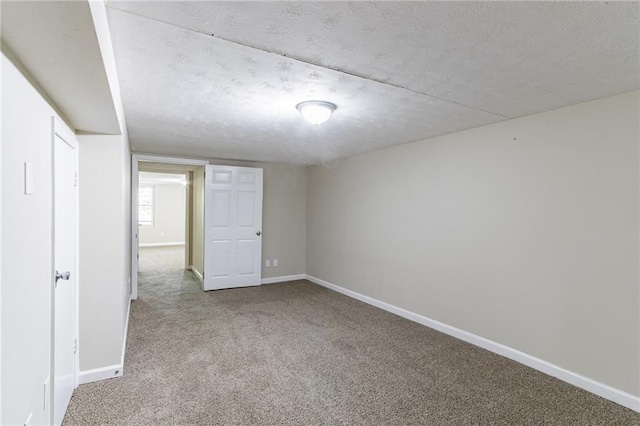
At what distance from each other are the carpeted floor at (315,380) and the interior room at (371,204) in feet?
0.07

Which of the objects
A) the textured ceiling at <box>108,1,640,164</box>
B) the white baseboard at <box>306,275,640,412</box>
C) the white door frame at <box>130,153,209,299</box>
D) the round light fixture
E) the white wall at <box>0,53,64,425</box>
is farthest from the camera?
the white door frame at <box>130,153,209,299</box>

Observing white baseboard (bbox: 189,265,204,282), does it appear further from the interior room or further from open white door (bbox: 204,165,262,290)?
the interior room

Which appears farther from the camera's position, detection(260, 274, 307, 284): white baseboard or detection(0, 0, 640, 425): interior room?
detection(260, 274, 307, 284): white baseboard

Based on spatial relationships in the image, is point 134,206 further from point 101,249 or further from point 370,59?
point 370,59

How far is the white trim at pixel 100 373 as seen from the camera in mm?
2482

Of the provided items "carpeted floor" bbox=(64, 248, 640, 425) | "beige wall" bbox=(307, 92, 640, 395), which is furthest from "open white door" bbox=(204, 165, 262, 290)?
"beige wall" bbox=(307, 92, 640, 395)

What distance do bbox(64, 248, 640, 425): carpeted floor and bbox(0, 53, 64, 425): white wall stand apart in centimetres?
80

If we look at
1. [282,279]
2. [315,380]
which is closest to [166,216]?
[282,279]

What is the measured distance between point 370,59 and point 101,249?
2380 mm

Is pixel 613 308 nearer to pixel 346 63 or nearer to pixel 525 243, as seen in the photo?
pixel 525 243

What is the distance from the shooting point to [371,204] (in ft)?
15.0

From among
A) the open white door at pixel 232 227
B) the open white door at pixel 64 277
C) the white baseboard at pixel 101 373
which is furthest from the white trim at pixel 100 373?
the open white door at pixel 232 227

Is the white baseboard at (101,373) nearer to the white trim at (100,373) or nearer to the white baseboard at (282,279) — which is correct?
the white trim at (100,373)

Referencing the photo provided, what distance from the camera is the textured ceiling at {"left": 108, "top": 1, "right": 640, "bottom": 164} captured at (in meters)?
1.37
